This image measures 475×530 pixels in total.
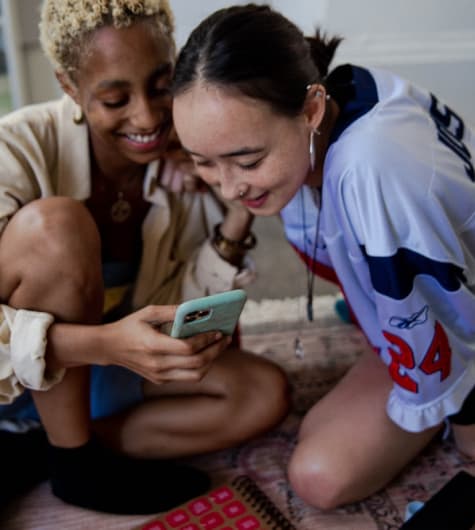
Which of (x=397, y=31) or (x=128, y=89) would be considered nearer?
(x=128, y=89)

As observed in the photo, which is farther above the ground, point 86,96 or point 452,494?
point 86,96

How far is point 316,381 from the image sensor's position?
1.43 metres

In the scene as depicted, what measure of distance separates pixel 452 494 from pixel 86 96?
2.66 ft

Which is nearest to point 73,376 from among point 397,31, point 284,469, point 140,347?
point 140,347

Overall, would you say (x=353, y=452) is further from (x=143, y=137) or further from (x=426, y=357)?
(x=143, y=137)

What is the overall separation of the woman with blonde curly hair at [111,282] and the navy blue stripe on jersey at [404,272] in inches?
9.5

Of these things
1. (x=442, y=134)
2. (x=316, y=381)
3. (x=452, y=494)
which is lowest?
(x=316, y=381)

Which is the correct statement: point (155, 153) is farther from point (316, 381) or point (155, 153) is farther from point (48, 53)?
point (316, 381)

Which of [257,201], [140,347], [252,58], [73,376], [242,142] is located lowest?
[73,376]

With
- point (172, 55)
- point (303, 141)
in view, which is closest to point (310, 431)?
point (303, 141)

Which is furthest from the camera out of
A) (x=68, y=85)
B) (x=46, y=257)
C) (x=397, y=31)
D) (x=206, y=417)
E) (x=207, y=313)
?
(x=397, y=31)

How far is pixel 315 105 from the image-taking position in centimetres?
95

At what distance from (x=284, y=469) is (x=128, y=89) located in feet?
2.30

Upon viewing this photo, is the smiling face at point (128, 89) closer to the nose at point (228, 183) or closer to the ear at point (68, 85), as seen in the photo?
the ear at point (68, 85)
